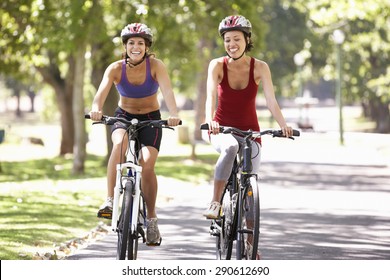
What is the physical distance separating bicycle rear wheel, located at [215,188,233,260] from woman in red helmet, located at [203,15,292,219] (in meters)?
0.25

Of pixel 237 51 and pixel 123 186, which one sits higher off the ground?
pixel 237 51

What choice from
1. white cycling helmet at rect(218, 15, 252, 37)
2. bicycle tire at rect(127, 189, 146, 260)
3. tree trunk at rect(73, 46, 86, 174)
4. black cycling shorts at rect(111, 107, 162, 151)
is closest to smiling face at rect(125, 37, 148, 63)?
black cycling shorts at rect(111, 107, 162, 151)

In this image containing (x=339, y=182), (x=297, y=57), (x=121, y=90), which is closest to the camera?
(x=121, y=90)

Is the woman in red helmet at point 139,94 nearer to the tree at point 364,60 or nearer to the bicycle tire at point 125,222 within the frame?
the bicycle tire at point 125,222

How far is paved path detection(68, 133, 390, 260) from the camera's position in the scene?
10094mm

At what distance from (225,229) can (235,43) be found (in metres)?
1.47

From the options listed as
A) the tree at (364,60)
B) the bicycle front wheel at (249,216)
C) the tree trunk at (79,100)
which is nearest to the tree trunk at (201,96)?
the tree at (364,60)

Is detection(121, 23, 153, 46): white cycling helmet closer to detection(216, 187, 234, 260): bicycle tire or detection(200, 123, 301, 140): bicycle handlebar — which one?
detection(200, 123, 301, 140): bicycle handlebar

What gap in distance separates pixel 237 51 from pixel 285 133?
782 mm

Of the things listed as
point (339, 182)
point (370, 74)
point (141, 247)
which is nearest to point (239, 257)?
point (141, 247)

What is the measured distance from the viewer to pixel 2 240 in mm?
10289

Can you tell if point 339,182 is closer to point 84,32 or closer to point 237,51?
point 84,32

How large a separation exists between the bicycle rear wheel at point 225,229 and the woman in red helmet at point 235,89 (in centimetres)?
25

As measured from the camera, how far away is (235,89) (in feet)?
26.6
